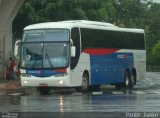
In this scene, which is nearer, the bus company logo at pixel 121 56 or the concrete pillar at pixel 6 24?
the bus company logo at pixel 121 56

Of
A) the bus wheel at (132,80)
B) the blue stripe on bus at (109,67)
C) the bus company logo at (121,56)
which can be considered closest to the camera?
the blue stripe on bus at (109,67)

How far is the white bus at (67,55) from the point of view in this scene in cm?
3047

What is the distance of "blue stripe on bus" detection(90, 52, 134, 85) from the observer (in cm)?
3325

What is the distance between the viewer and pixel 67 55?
30.4 metres

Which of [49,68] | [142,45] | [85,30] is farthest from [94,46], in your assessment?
[142,45]

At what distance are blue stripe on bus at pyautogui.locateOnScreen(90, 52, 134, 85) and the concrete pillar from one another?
33.4 ft

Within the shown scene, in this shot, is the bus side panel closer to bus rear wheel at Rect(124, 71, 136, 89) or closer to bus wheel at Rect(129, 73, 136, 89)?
bus rear wheel at Rect(124, 71, 136, 89)

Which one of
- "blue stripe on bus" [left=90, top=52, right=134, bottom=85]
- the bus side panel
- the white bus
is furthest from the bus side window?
"blue stripe on bus" [left=90, top=52, right=134, bottom=85]

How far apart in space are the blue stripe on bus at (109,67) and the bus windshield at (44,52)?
2610 millimetres

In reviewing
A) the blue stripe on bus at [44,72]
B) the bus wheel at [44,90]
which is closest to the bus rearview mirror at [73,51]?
the blue stripe on bus at [44,72]

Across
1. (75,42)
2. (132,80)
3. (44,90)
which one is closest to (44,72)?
(75,42)

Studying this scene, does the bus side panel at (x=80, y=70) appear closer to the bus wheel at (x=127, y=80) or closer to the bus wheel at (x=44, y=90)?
the bus wheel at (x=44, y=90)

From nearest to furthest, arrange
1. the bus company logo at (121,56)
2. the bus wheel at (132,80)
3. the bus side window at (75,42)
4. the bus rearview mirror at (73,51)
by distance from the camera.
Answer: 1. the bus rearview mirror at (73,51)
2. the bus side window at (75,42)
3. the bus company logo at (121,56)
4. the bus wheel at (132,80)

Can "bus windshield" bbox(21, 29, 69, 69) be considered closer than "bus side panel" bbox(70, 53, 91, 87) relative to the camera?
Yes
